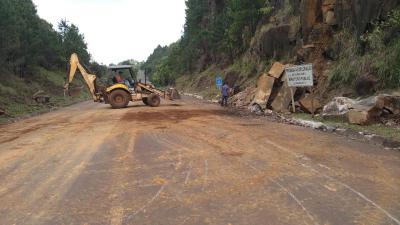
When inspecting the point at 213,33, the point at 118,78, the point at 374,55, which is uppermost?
the point at 213,33

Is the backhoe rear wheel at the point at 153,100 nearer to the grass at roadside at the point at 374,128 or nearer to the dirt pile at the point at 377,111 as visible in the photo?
the grass at roadside at the point at 374,128

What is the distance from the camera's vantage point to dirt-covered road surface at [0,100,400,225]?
5.13 meters

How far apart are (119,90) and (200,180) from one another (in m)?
18.7

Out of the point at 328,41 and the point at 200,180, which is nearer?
the point at 200,180

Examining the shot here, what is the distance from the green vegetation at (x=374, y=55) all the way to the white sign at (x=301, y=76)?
1660mm

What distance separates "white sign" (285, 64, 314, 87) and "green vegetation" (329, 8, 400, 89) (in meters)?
1.66

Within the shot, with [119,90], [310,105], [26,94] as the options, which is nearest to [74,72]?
[119,90]

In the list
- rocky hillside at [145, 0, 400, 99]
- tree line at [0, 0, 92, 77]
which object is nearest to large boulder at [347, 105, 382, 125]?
rocky hillside at [145, 0, 400, 99]

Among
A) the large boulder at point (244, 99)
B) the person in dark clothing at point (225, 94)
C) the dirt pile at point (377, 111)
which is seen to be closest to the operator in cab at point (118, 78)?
the person in dark clothing at point (225, 94)

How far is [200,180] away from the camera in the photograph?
262 inches

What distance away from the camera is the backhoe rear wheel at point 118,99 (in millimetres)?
24438

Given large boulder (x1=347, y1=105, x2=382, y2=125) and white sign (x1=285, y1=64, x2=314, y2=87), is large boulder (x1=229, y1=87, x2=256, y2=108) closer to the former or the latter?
white sign (x1=285, y1=64, x2=314, y2=87)

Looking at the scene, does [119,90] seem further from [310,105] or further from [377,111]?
[377,111]

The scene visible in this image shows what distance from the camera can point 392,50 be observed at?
14.4 meters
